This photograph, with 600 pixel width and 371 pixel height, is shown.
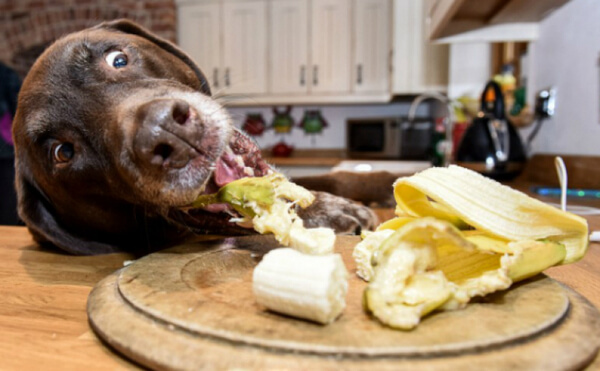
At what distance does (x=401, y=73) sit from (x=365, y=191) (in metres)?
3.18

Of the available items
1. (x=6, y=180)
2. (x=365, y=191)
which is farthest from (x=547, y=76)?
(x=6, y=180)

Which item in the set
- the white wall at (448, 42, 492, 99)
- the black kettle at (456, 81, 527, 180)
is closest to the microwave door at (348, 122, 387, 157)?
the white wall at (448, 42, 492, 99)

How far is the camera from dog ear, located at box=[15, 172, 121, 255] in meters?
1.29

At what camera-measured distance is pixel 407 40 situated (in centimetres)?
480

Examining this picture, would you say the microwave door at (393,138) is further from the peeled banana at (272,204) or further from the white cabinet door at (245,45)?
the peeled banana at (272,204)

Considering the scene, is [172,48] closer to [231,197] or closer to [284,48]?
[231,197]

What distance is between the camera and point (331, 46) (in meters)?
5.84

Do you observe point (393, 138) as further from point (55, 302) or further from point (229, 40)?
point (55, 302)

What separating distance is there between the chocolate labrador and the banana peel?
449 mm

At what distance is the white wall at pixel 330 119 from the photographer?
20.8 feet

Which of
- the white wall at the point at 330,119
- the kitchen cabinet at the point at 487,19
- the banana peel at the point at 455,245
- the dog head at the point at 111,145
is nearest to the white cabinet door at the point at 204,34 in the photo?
the white wall at the point at 330,119

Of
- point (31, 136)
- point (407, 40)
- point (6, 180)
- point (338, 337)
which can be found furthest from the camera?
point (407, 40)

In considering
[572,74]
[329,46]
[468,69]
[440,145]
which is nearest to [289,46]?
[329,46]

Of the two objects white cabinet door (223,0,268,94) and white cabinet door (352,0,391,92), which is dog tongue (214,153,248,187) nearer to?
white cabinet door (352,0,391,92)
